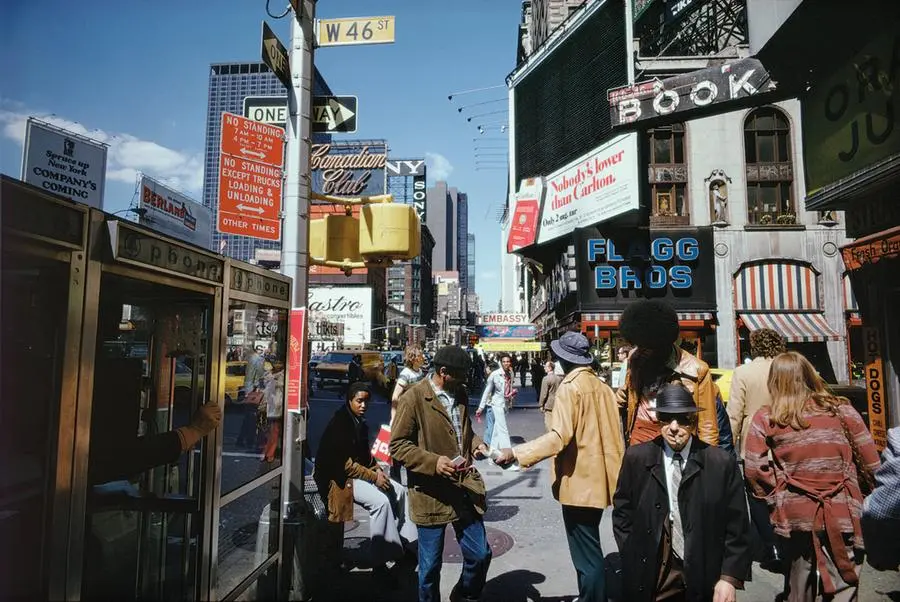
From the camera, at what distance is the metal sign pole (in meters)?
4.32

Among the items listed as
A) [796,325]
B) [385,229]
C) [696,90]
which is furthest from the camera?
[796,325]

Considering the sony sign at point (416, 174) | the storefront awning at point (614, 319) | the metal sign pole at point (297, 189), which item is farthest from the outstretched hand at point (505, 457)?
the sony sign at point (416, 174)

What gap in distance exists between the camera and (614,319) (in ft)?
73.8

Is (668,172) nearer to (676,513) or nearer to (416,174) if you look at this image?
(676,513)

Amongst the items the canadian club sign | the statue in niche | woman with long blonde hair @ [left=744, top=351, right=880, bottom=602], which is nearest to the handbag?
woman with long blonde hair @ [left=744, top=351, right=880, bottom=602]

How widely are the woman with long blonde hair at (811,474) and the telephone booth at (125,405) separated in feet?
11.7

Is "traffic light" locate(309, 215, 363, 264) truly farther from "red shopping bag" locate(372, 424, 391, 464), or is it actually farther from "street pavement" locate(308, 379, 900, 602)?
"street pavement" locate(308, 379, 900, 602)

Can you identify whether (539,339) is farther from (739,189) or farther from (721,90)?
(721,90)

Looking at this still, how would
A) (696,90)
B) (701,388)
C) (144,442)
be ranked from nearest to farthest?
1. (144,442)
2. (701,388)
3. (696,90)

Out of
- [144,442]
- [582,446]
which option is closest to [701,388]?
[582,446]

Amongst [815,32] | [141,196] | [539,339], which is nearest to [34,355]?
[815,32]

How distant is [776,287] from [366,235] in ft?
74.7

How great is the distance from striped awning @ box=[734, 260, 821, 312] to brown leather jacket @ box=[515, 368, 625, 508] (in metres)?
21.7

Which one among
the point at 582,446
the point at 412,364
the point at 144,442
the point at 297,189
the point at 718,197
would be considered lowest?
the point at 582,446
